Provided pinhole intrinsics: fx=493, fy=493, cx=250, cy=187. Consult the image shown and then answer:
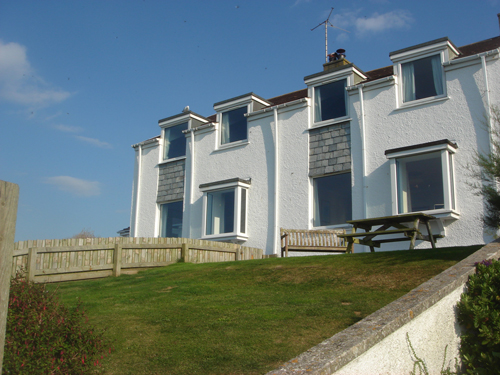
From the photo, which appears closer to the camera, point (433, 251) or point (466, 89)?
point (433, 251)

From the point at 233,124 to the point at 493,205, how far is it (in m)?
14.0

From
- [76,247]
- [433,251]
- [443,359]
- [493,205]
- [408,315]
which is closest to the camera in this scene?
[408,315]

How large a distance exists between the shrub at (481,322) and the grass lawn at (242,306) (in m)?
1.42

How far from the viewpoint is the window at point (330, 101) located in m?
18.9

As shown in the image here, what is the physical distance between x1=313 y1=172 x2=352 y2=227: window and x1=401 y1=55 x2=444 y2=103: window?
3592 millimetres

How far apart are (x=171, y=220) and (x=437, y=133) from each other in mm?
12699

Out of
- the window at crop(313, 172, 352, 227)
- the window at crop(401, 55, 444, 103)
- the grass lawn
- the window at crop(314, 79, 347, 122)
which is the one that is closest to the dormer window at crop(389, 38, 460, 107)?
the window at crop(401, 55, 444, 103)

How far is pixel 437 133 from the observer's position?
16.1 meters

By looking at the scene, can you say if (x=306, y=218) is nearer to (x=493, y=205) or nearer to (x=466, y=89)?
(x=466, y=89)

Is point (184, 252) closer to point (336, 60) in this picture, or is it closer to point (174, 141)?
point (174, 141)

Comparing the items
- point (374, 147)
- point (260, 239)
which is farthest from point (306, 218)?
point (374, 147)

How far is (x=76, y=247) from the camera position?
13.8 metres

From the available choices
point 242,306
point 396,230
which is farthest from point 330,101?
point 242,306

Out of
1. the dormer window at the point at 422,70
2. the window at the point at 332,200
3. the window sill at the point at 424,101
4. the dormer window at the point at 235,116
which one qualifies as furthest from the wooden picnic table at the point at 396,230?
the dormer window at the point at 235,116
